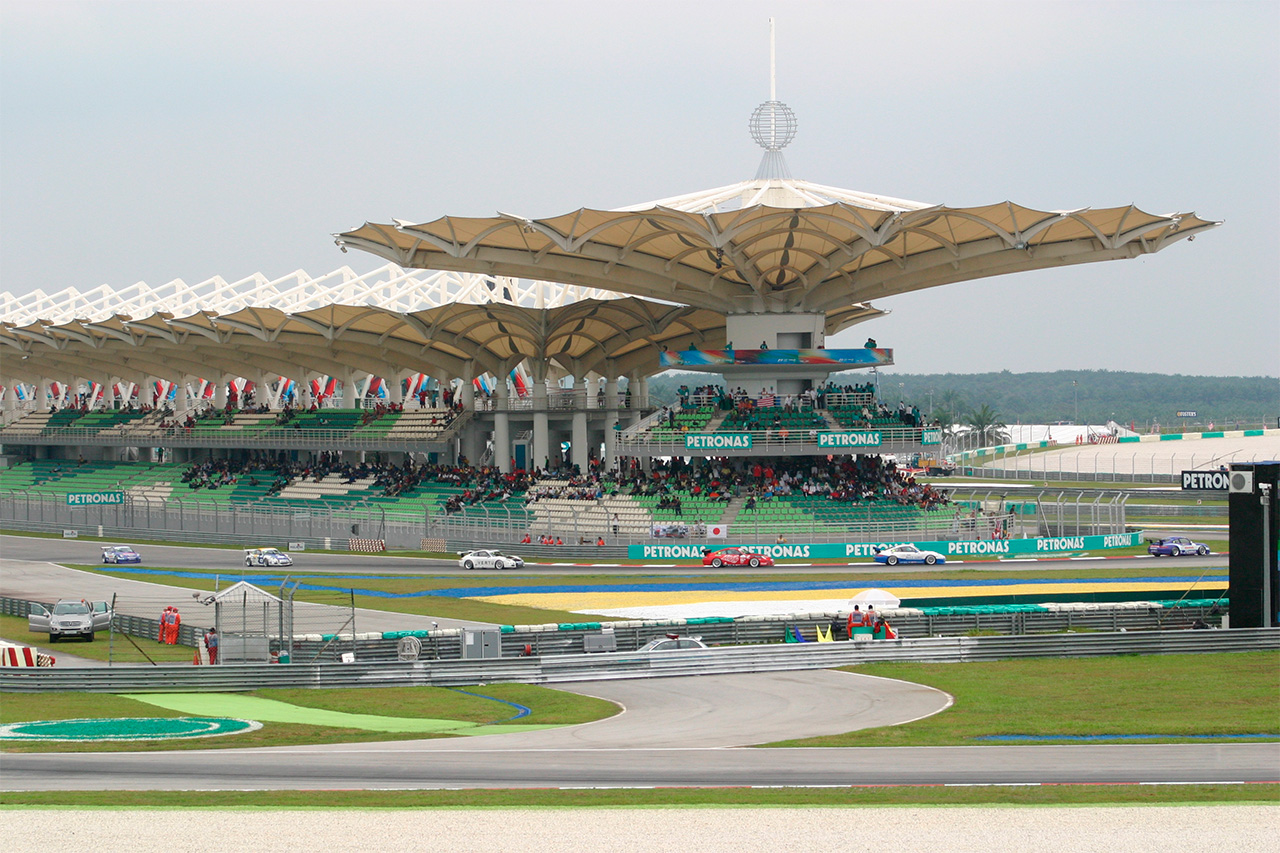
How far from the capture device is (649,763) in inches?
812

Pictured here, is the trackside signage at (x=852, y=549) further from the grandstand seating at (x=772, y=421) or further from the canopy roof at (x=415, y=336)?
the canopy roof at (x=415, y=336)

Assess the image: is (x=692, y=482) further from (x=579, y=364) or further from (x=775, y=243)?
(x=579, y=364)

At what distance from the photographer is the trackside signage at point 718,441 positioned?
61.2m

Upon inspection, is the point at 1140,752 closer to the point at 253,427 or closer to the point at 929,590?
the point at 929,590

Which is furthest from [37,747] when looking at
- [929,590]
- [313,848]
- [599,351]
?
[599,351]

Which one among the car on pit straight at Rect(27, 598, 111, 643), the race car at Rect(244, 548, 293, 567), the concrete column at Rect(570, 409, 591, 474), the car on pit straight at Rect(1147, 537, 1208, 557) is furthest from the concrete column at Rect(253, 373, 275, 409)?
the car on pit straight at Rect(1147, 537, 1208, 557)

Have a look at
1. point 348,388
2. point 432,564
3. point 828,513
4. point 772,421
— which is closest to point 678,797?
point 432,564

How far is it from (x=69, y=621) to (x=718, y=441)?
32354 mm

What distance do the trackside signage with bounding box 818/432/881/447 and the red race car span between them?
30.2 ft

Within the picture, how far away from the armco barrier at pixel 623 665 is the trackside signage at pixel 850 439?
29.6 metres

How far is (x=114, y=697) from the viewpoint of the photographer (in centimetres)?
2667

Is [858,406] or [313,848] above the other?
[858,406]

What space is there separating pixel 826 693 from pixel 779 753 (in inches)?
236

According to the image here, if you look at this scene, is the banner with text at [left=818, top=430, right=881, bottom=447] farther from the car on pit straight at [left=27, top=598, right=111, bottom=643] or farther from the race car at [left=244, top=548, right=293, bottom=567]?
the car on pit straight at [left=27, top=598, right=111, bottom=643]
